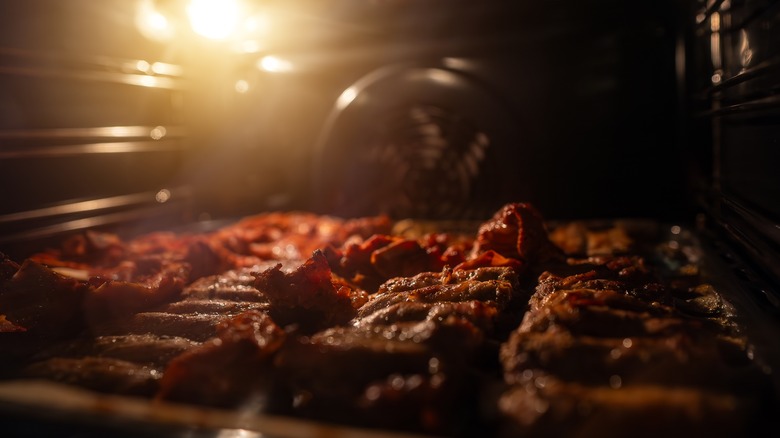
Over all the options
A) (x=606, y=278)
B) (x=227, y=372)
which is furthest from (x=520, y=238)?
(x=227, y=372)

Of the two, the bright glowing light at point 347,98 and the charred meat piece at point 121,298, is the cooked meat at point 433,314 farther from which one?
the bright glowing light at point 347,98

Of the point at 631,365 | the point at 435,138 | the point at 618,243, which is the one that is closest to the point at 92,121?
the point at 435,138

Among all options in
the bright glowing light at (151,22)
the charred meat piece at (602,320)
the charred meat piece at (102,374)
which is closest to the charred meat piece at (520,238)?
the charred meat piece at (602,320)

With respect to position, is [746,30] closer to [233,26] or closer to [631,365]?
[631,365]

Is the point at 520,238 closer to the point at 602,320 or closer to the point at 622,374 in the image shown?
the point at 602,320

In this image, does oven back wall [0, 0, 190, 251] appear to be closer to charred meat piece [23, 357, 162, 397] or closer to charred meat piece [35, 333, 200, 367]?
charred meat piece [35, 333, 200, 367]

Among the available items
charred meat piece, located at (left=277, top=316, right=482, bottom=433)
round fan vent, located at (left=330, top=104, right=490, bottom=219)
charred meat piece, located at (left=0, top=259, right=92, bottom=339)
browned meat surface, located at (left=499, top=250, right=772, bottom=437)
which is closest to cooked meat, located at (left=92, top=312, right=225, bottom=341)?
charred meat piece, located at (left=0, top=259, right=92, bottom=339)

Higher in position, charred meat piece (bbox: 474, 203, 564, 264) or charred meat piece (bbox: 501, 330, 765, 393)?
charred meat piece (bbox: 474, 203, 564, 264)
